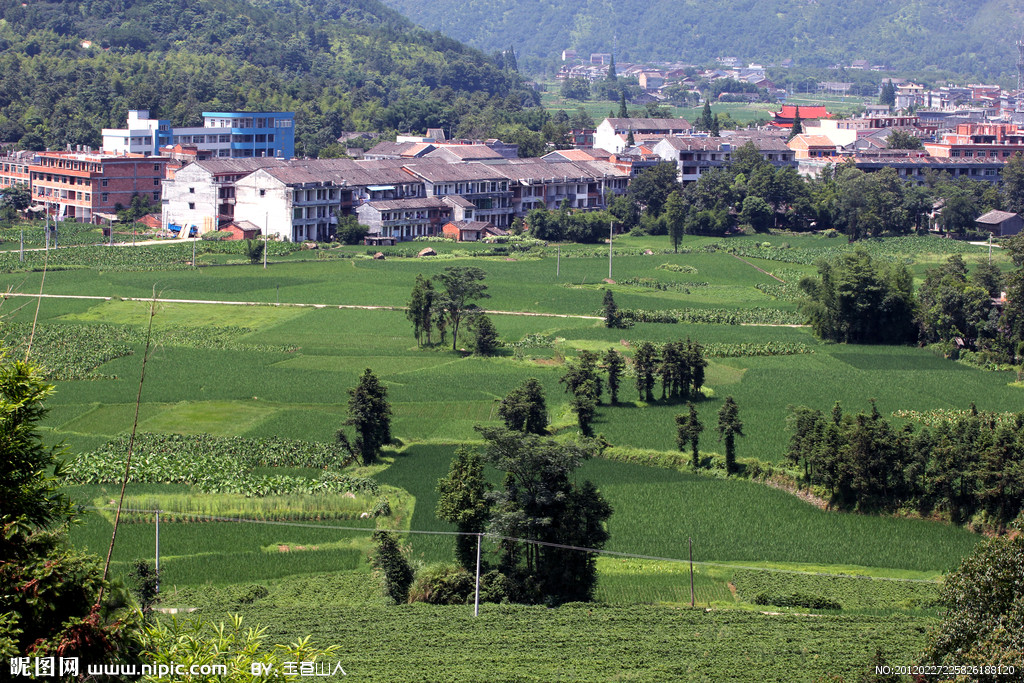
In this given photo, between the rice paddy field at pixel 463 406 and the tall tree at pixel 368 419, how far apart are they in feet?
1.50

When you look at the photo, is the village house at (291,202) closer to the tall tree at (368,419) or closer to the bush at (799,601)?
the tall tree at (368,419)

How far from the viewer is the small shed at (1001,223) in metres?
58.3

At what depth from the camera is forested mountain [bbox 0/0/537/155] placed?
242 feet

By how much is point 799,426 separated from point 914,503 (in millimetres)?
2727

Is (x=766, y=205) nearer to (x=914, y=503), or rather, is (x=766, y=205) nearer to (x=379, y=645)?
(x=914, y=503)

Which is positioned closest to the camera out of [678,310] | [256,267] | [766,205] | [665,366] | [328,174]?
[665,366]

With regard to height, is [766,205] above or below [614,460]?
above

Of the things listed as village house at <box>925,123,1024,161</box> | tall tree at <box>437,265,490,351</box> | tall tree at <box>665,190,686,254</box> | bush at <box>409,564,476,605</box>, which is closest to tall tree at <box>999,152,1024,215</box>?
village house at <box>925,123,1024,161</box>

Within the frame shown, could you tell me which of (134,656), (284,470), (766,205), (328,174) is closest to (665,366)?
(284,470)

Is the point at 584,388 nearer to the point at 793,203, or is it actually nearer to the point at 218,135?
the point at 793,203

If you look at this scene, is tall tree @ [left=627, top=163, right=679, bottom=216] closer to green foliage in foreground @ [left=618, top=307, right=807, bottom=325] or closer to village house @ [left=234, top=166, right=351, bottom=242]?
village house @ [left=234, top=166, right=351, bottom=242]

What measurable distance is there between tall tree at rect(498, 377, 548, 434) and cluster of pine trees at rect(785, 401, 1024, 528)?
5376 millimetres

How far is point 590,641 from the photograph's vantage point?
16.0 meters

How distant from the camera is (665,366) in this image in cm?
2877
